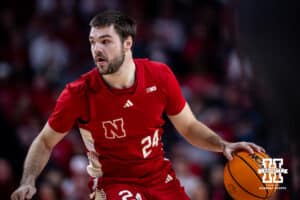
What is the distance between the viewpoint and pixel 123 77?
3.87 meters

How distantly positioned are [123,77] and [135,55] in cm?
468

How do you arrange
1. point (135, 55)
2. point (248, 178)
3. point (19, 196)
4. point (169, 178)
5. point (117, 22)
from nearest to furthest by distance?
point (19, 196), point (248, 178), point (117, 22), point (169, 178), point (135, 55)

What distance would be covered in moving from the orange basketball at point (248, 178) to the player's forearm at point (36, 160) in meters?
1.23

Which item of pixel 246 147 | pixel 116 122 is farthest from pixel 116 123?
pixel 246 147

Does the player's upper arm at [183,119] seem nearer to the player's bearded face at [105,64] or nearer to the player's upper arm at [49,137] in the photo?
the player's bearded face at [105,64]

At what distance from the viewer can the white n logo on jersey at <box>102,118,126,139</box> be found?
3.79 meters

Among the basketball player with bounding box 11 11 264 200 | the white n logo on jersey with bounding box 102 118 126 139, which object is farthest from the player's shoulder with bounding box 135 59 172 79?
the white n logo on jersey with bounding box 102 118 126 139

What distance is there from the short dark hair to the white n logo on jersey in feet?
1.87

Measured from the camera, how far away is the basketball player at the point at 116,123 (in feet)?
12.3

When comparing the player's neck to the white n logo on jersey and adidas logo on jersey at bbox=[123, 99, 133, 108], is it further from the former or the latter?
the white n logo on jersey

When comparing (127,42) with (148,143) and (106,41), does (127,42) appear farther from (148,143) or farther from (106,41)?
(148,143)

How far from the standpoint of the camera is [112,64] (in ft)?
12.4

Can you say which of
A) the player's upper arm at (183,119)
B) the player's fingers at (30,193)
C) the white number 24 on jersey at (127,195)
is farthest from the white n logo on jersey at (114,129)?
the player's fingers at (30,193)

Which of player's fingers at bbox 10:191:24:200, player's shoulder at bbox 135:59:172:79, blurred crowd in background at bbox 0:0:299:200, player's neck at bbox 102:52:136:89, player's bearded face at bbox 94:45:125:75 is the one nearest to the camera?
player's fingers at bbox 10:191:24:200
